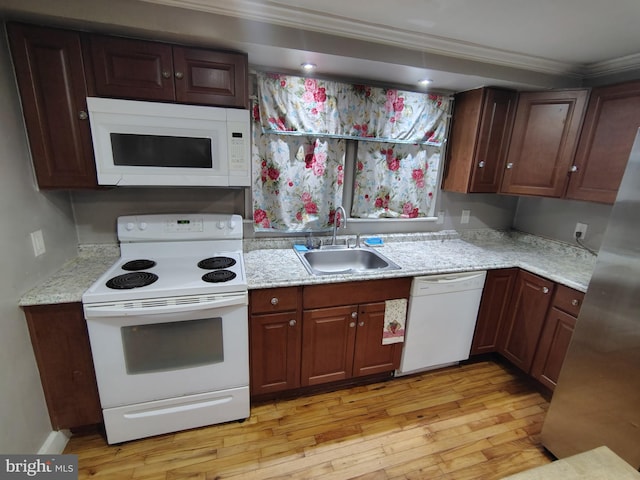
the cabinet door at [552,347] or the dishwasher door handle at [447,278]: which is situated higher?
the dishwasher door handle at [447,278]

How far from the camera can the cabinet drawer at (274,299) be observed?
1.75 metres

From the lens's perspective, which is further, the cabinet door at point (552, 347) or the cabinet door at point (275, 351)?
the cabinet door at point (552, 347)

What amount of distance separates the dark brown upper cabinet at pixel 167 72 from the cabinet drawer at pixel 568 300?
229 centimetres

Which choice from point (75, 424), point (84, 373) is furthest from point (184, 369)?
point (75, 424)

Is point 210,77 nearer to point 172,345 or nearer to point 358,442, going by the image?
point 172,345

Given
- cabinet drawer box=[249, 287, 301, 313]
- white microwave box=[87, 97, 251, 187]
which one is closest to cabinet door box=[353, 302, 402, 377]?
cabinet drawer box=[249, 287, 301, 313]

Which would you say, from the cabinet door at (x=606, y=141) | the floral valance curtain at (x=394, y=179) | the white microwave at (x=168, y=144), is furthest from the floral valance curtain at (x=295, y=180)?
the cabinet door at (x=606, y=141)

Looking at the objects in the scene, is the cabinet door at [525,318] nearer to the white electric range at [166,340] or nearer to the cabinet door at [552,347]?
the cabinet door at [552,347]

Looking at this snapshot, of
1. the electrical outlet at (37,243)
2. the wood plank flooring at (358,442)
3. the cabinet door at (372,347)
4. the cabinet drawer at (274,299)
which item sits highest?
the electrical outlet at (37,243)

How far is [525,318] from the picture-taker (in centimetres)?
222

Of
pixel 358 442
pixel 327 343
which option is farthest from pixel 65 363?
pixel 358 442

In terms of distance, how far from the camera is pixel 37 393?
1516 millimetres

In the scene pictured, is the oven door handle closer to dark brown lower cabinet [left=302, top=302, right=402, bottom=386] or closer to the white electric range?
the white electric range

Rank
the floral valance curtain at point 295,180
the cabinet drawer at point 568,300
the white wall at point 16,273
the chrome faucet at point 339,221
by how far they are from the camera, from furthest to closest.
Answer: the chrome faucet at point 339,221
the floral valance curtain at point 295,180
the cabinet drawer at point 568,300
the white wall at point 16,273
